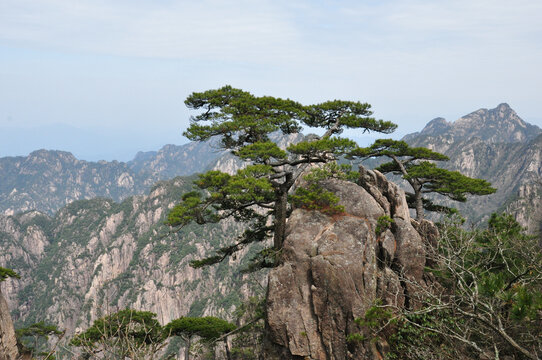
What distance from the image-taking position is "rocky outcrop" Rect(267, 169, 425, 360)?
13.9 meters

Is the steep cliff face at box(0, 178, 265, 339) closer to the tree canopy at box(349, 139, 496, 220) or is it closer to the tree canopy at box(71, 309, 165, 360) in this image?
the tree canopy at box(71, 309, 165, 360)

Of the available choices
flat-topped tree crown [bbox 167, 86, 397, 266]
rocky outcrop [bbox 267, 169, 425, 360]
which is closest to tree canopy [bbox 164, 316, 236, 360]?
flat-topped tree crown [bbox 167, 86, 397, 266]

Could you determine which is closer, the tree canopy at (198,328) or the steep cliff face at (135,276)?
the tree canopy at (198,328)

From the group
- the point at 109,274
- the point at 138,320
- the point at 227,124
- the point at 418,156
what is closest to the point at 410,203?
the point at 418,156

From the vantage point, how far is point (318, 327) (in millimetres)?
14234

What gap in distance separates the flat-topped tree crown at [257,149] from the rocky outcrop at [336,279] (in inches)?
84.2

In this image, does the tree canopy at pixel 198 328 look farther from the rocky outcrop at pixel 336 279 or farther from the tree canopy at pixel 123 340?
the rocky outcrop at pixel 336 279

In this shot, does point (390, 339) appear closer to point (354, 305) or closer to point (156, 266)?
point (354, 305)

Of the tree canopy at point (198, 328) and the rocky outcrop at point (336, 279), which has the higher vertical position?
the rocky outcrop at point (336, 279)

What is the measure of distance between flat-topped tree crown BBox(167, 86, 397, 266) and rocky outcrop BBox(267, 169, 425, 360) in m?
2.14

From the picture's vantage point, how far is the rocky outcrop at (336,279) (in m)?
13.9

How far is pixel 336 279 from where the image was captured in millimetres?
14156

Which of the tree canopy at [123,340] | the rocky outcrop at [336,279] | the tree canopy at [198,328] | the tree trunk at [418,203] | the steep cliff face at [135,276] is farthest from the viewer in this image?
the steep cliff face at [135,276]

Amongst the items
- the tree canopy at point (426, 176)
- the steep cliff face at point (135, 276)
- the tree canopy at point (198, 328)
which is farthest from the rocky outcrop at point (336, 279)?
the steep cliff face at point (135, 276)
